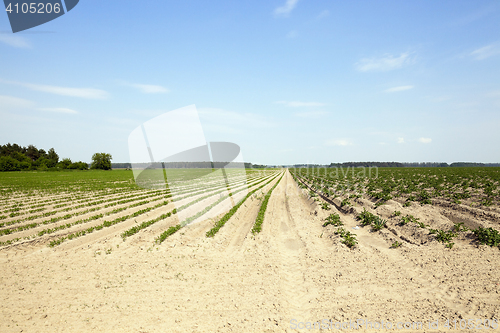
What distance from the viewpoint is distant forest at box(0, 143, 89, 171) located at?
9512 cm

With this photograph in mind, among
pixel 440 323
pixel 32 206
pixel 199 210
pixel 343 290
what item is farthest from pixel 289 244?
pixel 32 206

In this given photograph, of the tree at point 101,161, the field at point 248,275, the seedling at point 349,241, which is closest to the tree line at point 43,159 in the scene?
the tree at point 101,161

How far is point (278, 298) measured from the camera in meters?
5.79

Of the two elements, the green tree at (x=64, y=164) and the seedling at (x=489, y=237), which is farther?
the green tree at (x=64, y=164)

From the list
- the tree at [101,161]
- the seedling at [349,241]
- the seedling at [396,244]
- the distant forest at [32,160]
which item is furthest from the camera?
the tree at [101,161]

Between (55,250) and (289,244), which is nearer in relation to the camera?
(55,250)

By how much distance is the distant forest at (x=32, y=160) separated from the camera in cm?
9512

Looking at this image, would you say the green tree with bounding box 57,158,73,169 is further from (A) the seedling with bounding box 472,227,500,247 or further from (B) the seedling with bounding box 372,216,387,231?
(A) the seedling with bounding box 472,227,500,247

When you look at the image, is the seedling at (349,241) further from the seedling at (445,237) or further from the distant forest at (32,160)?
the distant forest at (32,160)

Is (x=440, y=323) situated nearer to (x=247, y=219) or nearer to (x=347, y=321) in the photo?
(x=347, y=321)

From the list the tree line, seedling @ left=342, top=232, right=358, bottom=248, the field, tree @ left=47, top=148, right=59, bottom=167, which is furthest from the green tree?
seedling @ left=342, top=232, right=358, bottom=248

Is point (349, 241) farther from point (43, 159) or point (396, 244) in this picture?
point (43, 159)

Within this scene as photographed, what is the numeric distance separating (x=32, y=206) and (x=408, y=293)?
23.7 meters

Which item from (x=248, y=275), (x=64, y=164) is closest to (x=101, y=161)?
(x=64, y=164)
